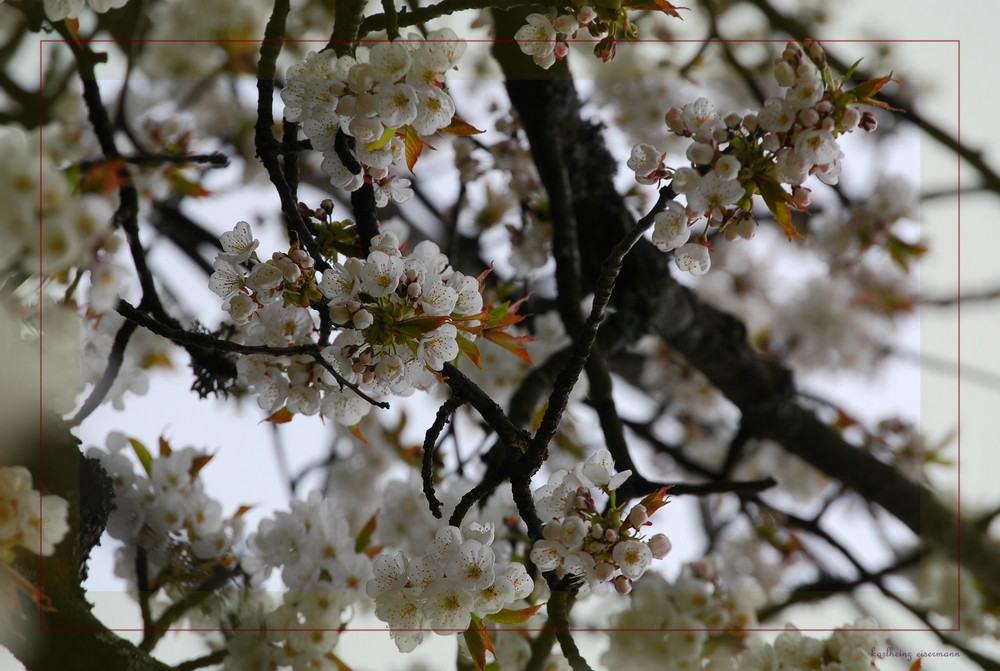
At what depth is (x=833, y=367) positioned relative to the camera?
2.66 metres

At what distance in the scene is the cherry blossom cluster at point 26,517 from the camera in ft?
2.59

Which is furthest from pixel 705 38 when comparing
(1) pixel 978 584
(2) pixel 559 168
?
(1) pixel 978 584

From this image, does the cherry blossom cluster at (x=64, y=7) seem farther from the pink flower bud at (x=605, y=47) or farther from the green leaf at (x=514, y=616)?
the green leaf at (x=514, y=616)

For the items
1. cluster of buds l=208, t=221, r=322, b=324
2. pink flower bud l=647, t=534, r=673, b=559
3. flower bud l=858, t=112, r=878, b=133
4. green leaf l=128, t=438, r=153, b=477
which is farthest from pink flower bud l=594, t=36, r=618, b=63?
green leaf l=128, t=438, r=153, b=477

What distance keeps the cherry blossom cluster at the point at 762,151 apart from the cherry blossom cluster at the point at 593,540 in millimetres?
261

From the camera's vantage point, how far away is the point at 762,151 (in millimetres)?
670

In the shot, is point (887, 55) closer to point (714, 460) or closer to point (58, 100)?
point (714, 460)

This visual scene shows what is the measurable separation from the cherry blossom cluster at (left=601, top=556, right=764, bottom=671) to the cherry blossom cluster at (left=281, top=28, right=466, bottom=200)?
883mm

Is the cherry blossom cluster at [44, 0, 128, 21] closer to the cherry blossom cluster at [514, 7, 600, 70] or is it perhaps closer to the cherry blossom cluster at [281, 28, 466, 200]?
the cherry blossom cluster at [281, 28, 466, 200]

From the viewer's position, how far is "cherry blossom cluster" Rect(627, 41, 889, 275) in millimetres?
646


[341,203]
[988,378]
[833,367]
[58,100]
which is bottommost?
[58,100]

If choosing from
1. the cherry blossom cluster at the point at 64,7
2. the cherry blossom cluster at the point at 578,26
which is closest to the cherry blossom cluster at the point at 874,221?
the cherry blossom cluster at the point at 578,26

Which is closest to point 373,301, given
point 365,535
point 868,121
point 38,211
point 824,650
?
point 38,211

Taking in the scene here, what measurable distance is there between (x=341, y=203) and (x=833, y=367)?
1850 mm
